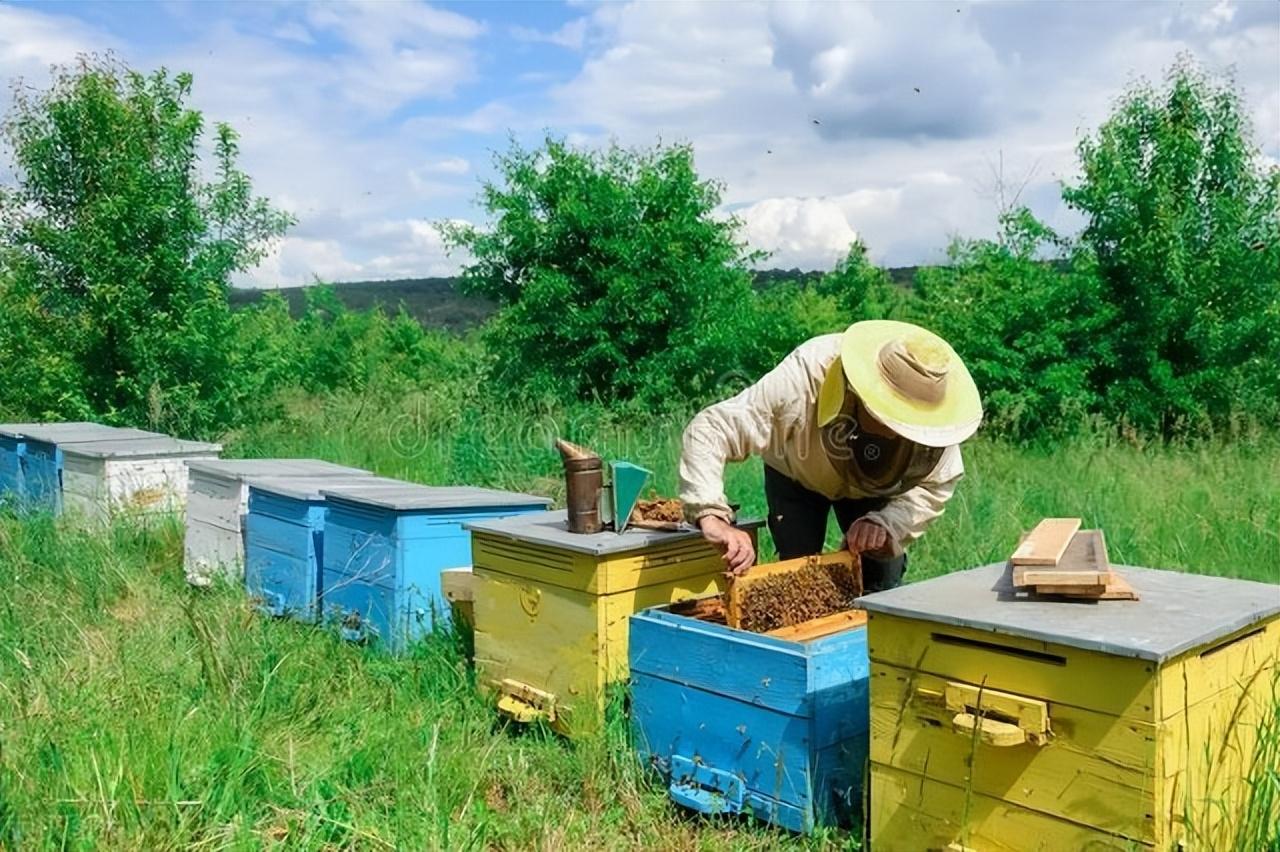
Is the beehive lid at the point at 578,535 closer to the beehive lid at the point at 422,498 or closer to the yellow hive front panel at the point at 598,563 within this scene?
the yellow hive front panel at the point at 598,563

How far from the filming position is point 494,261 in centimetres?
1093

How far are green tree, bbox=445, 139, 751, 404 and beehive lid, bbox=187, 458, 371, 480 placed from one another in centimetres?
433

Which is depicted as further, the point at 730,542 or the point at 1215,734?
the point at 730,542

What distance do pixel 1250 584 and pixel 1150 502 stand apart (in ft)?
13.0

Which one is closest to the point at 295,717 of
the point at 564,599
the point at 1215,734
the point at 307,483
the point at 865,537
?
the point at 564,599

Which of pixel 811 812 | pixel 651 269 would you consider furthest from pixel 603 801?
pixel 651 269

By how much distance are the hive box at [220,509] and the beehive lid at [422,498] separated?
0.81 m

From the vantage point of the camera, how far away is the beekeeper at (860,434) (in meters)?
3.22

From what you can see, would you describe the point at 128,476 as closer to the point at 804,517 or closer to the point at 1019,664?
the point at 804,517

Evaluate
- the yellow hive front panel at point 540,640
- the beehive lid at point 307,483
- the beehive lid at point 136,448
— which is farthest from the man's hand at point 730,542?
the beehive lid at point 136,448

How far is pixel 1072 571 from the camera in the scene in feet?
8.04

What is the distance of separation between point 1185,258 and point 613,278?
508 cm

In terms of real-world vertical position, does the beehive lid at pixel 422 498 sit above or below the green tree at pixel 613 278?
below

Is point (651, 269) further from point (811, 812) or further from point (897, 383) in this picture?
point (811, 812)
